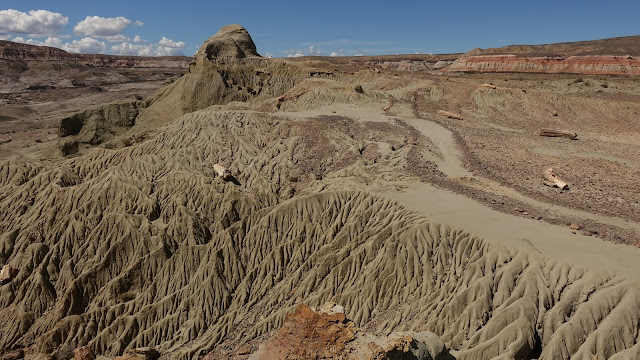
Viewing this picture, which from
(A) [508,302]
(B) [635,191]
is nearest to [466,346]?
(A) [508,302]

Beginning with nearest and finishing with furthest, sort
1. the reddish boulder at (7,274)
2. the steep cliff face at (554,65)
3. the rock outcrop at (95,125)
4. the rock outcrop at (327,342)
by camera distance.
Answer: the rock outcrop at (327,342), the reddish boulder at (7,274), the rock outcrop at (95,125), the steep cliff face at (554,65)

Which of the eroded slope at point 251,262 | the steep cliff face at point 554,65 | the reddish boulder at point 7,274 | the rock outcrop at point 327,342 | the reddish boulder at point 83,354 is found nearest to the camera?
the rock outcrop at point 327,342

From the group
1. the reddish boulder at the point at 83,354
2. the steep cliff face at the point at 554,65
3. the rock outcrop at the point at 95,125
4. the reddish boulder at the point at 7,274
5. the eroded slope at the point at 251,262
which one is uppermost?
the steep cliff face at the point at 554,65

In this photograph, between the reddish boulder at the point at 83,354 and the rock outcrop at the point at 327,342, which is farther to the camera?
the reddish boulder at the point at 83,354

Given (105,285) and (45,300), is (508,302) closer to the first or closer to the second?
(105,285)

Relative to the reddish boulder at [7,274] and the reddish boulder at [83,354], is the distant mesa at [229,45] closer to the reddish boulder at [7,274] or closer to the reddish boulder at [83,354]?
the reddish boulder at [7,274]

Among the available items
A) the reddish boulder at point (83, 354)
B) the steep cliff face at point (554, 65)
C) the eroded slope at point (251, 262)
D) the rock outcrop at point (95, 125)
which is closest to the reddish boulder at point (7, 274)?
the eroded slope at point (251, 262)

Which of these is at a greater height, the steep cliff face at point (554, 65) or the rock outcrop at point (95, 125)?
the steep cliff face at point (554, 65)

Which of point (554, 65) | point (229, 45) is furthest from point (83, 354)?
point (554, 65)

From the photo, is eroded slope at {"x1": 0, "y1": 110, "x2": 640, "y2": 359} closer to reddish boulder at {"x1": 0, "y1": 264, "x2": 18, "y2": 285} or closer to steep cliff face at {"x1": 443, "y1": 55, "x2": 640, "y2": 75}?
reddish boulder at {"x1": 0, "y1": 264, "x2": 18, "y2": 285}
